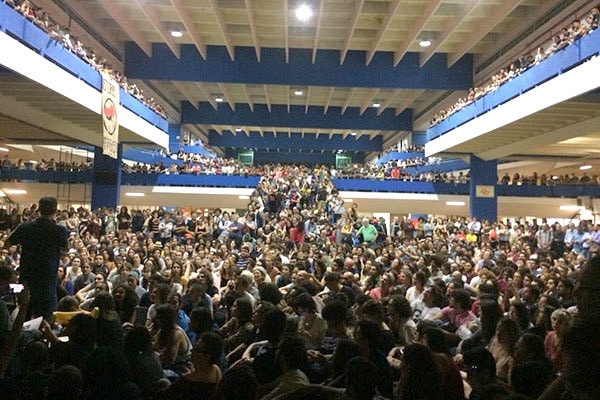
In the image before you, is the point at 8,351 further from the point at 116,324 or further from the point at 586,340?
the point at 586,340

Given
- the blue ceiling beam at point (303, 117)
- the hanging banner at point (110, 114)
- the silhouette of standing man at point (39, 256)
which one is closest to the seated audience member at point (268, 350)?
the silhouette of standing man at point (39, 256)

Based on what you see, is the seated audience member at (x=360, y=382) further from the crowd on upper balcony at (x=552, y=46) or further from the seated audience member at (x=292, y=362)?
the crowd on upper balcony at (x=552, y=46)

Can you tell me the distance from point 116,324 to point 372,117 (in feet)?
97.9

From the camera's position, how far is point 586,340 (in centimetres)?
172

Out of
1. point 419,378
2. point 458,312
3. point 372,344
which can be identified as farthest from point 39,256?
point 458,312

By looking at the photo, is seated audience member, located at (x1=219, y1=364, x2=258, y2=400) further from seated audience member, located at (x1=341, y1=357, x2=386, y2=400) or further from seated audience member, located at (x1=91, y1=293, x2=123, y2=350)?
seated audience member, located at (x1=91, y1=293, x2=123, y2=350)

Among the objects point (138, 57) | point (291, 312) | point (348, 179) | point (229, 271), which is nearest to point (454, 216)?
point (348, 179)

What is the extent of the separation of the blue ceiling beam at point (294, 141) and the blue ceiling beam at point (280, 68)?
18293 millimetres

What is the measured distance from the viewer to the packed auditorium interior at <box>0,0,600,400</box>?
3773 mm

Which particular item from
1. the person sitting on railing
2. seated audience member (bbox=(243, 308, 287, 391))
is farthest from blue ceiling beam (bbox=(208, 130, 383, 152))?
seated audience member (bbox=(243, 308, 287, 391))

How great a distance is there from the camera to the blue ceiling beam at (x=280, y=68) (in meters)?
23.3

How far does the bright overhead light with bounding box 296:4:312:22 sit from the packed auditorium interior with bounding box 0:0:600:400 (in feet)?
0.23

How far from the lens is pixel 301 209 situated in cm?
1927

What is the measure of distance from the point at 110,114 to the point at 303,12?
6.68m
